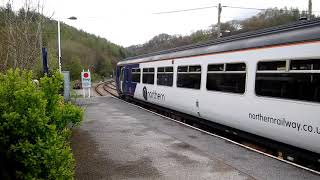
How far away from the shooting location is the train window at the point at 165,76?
1329 cm

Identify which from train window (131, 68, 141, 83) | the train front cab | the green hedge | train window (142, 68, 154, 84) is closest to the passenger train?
train window (142, 68, 154, 84)

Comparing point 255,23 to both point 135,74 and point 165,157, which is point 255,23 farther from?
point 165,157

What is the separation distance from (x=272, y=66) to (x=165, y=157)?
3305 mm

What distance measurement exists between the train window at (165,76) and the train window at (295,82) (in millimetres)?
5987

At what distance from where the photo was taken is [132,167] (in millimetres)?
6555

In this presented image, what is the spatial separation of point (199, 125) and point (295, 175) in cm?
605

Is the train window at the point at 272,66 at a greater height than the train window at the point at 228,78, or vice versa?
the train window at the point at 272,66

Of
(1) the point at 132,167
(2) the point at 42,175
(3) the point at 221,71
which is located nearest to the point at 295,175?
(1) the point at 132,167

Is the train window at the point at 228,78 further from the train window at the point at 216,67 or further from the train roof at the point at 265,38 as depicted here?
the train roof at the point at 265,38

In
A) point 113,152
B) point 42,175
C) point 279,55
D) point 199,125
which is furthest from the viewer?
point 199,125

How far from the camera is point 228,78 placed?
8875 mm

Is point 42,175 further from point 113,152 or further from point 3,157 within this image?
point 113,152

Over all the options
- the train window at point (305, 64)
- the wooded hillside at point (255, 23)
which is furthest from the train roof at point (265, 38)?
the wooded hillside at point (255, 23)

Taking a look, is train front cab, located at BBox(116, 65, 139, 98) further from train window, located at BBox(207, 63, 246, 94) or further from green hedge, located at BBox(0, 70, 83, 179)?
green hedge, located at BBox(0, 70, 83, 179)
